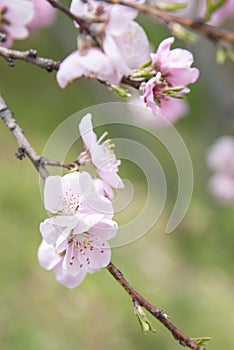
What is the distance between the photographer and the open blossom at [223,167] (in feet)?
10.2

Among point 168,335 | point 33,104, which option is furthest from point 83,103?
point 168,335

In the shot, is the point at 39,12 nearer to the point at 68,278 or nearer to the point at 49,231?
the point at 68,278

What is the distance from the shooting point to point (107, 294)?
10.6ft

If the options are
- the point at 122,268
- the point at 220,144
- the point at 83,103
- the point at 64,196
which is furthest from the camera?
the point at 83,103

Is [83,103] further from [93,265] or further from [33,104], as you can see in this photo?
[93,265]

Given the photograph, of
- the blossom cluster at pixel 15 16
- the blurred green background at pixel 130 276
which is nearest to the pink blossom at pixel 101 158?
the blossom cluster at pixel 15 16

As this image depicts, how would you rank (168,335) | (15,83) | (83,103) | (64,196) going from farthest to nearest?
(15,83)
(83,103)
(168,335)
(64,196)

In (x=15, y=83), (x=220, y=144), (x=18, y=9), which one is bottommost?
(x=220, y=144)

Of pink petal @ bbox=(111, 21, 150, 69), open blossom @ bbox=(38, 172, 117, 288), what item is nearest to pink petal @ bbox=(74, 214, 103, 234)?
open blossom @ bbox=(38, 172, 117, 288)

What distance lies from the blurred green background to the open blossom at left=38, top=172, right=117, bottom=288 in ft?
6.36

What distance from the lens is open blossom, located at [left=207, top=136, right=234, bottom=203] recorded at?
3.09 meters

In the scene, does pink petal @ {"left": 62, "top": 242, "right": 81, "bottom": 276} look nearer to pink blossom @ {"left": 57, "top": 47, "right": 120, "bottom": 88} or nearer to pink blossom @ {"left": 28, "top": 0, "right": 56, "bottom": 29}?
pink blossom @ {"left": 57, "top": 47, "right": 120, "bottom": 88}

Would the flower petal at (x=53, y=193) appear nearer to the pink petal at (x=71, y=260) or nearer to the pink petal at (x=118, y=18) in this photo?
the pink petal at (x=71, y=260)

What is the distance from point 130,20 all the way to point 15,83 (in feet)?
15.1
